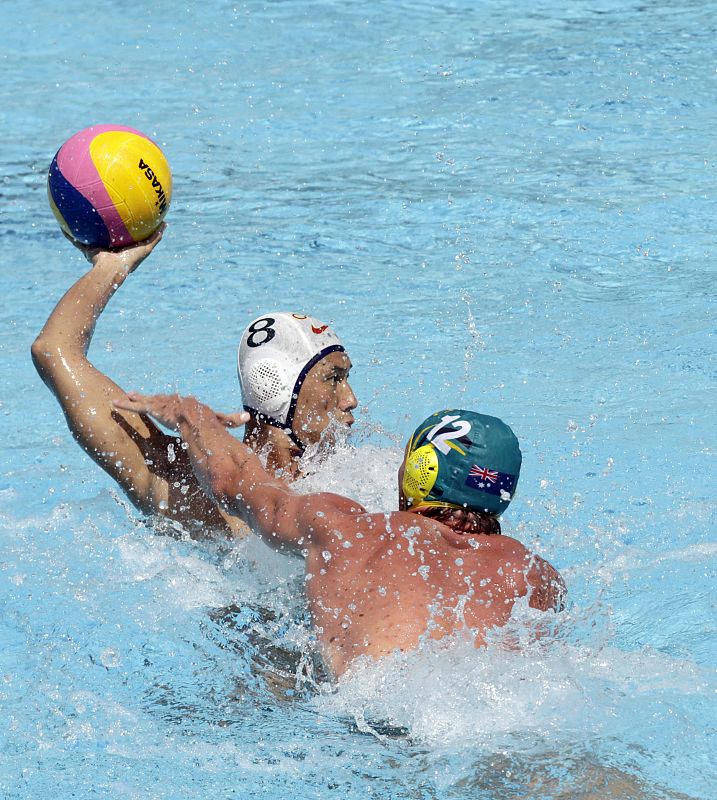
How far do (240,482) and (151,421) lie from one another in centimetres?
64

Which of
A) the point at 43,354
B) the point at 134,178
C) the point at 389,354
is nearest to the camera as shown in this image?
the point at 43,354

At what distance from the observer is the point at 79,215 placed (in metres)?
3.87

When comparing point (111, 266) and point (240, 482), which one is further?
point (111, 266)

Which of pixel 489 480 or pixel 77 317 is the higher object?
pixel 77 317

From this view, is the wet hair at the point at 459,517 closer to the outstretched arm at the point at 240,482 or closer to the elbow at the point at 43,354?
the outstretched arm at the point at 240,482

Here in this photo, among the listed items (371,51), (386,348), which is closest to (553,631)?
(386,348)

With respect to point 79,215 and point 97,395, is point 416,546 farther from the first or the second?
point 79,215

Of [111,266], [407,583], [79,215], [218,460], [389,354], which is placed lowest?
[389,354]

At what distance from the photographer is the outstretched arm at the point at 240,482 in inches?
124

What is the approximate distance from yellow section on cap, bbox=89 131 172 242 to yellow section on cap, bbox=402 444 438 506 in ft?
4.20

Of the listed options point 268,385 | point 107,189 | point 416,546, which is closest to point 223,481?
point 268,385

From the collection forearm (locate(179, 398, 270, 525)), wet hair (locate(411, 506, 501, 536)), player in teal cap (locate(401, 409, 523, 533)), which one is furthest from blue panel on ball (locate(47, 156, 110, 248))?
wet hair (locate(411, 506, 501, 536))

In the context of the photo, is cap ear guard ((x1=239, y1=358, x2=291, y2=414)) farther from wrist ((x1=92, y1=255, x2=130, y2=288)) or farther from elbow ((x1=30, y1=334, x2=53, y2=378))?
elbow ((x1=30, y1=334, x2=53, y2=378))

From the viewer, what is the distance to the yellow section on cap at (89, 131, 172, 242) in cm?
384
